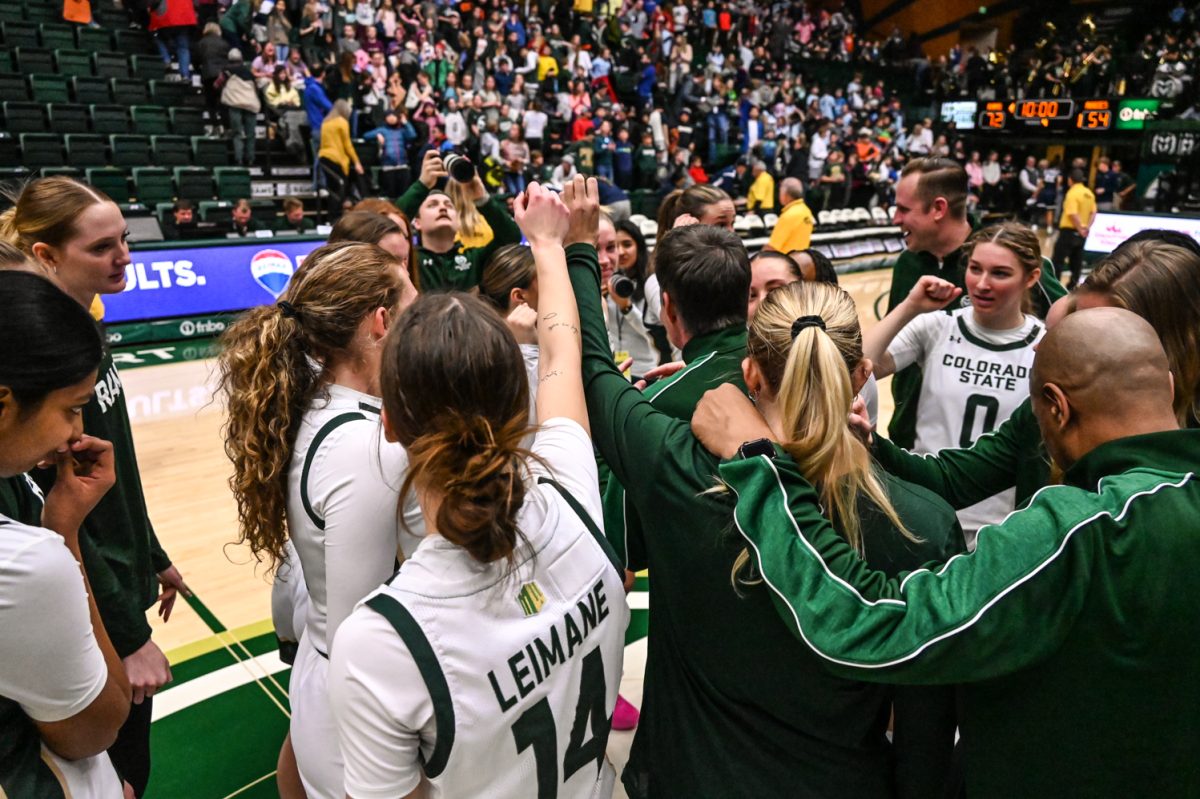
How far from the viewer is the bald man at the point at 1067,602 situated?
1152mm

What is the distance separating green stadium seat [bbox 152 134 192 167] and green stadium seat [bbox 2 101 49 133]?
3.79 ft

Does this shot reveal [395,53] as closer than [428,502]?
No

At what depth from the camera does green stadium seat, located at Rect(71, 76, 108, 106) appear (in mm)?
10727

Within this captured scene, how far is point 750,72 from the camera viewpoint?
21406 millimetres

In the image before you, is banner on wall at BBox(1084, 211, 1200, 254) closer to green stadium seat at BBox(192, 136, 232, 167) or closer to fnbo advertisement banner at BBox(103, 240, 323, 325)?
fnbo advertisement banner at BBox(103, 240, 323, 325)

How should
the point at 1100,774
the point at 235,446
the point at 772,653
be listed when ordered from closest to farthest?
the point at 1100,774, the point at 772,653, the point at 235,446

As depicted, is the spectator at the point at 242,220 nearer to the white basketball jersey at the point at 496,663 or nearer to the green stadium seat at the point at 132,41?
the green stadium seat at the point at 132,41

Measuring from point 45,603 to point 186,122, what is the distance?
12.0 metres

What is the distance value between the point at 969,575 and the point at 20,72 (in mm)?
12990

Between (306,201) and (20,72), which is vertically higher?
(20,72)

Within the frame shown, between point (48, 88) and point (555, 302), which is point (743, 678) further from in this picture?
point (48, 88)

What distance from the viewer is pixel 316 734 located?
170cm

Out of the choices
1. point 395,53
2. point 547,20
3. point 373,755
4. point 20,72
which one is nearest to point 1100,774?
point 373,755

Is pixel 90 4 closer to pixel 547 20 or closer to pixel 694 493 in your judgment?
pixel 547 20
